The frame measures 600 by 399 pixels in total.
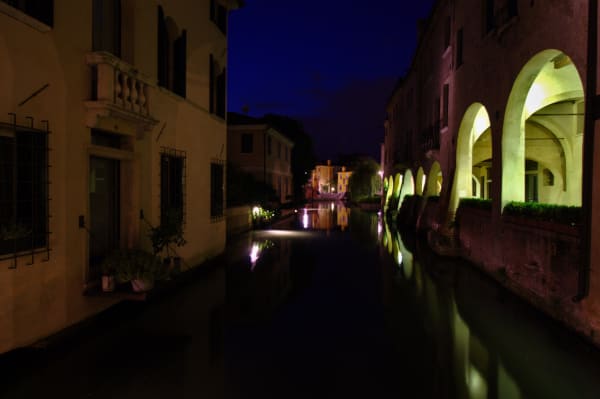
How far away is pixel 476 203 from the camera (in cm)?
1292

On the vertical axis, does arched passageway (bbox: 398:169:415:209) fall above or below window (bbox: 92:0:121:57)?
below

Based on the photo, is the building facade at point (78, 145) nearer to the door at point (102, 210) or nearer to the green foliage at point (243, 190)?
the door at point (102, 210)

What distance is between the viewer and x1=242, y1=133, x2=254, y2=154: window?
3083cm

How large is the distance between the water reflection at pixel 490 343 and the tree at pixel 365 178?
46.4 meters

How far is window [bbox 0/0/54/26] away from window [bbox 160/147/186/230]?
3.93 metres

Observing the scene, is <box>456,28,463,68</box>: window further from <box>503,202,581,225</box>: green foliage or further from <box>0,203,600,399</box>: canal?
<box>0,203,600,399</box>: canal

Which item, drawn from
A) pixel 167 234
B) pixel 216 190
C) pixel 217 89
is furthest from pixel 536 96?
pixel 167 234

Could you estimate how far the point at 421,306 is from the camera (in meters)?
8.02

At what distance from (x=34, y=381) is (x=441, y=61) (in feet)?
63.2

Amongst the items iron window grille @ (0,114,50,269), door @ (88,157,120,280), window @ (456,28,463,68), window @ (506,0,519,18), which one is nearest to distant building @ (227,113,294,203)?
window @ (456,28,463,68)

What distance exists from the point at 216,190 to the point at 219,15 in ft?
19.1

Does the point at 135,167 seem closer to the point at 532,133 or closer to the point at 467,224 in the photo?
the point at 467,224

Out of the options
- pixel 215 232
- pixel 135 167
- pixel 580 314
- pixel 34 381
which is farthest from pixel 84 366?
pixel 215 232

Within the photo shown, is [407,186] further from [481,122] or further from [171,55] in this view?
[171,55]
